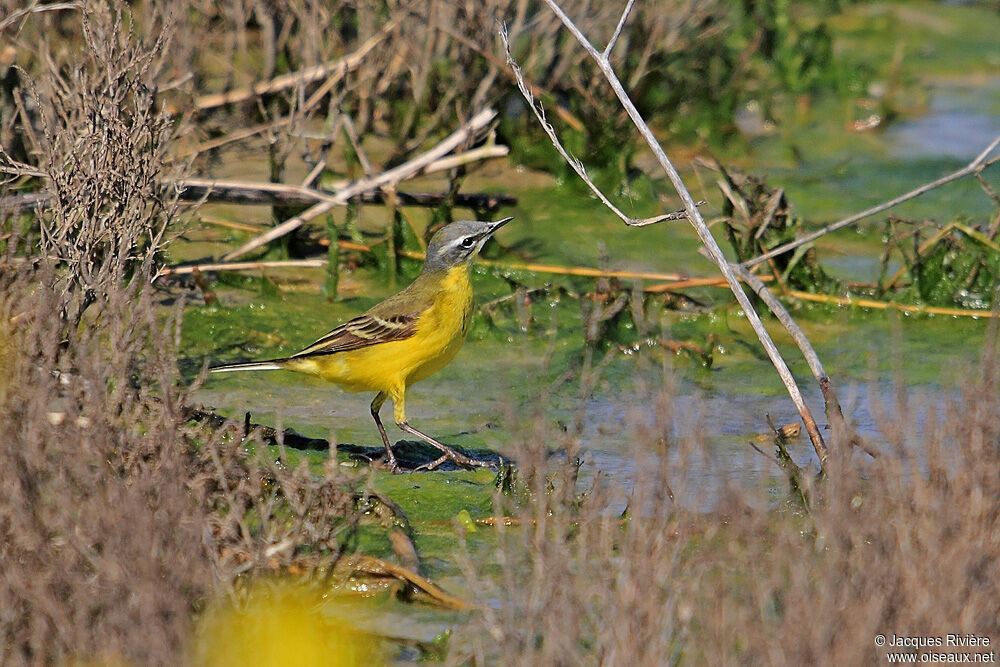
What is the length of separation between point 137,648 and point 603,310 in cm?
493

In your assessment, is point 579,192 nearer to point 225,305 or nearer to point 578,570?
point 225,305

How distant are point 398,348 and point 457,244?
2.41 feet

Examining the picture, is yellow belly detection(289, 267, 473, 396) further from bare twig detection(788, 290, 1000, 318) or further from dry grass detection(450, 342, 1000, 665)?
bare twig detection(788, 290, 1000, 318)

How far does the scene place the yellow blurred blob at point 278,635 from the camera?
3.81 metres

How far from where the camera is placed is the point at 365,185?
27.8ft

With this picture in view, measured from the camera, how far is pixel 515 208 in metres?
9.84

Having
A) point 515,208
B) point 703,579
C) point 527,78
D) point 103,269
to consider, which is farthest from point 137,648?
point 527,78

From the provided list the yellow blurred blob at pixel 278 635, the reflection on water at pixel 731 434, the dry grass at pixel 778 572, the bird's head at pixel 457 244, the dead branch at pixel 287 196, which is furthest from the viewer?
the dead branch at pixel 287 196

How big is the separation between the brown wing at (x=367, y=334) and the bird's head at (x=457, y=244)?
1.47 feet

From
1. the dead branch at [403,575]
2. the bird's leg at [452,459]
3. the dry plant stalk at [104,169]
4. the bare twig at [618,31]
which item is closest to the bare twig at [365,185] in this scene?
the dry plant stalk at [104,169]

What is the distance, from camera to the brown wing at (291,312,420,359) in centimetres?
651

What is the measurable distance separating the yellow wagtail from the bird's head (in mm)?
91

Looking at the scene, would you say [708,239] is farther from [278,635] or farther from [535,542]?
[278,635]

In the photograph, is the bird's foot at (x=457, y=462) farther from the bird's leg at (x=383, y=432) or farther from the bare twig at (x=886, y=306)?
the bare twig at (x=886, y=306)
